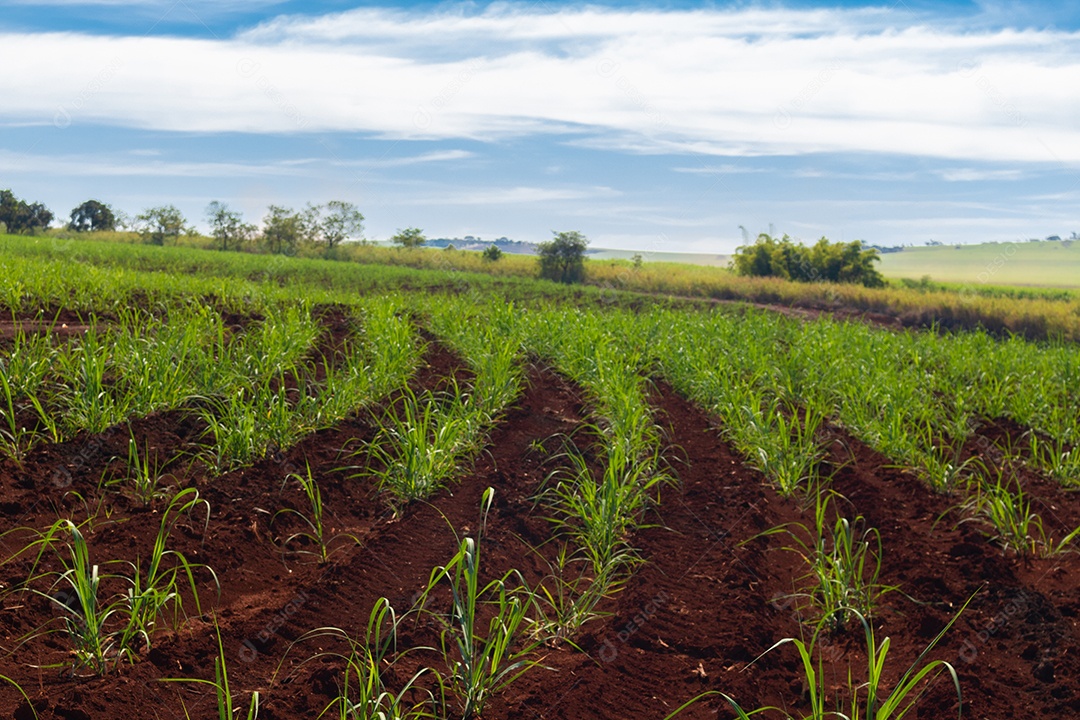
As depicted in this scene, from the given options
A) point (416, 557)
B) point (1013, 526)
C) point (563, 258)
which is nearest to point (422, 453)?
point (416, 557)

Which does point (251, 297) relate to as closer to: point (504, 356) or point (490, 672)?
point (504, 356)

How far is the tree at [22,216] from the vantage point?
5216 cm

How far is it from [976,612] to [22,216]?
209 ft

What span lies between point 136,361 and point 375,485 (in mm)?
2175

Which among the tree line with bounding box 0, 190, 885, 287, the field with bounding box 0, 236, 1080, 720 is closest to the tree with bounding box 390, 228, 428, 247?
the tree line with bounding box 0, 190, 885, 287

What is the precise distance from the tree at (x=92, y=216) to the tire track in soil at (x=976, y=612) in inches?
2663

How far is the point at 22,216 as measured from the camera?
55.1 metres

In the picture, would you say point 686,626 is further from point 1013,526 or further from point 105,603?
point 105,603

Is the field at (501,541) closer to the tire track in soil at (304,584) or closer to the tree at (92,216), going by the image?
the tire track in soil at (304,584)

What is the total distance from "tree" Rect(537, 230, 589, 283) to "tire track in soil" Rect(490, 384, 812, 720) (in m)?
33.1

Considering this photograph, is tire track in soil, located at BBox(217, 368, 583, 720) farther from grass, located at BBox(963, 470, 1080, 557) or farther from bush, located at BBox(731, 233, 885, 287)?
bush, located at BBox(731, 233, 885, 287)

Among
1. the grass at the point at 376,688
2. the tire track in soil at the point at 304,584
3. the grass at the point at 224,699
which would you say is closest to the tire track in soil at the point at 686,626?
the grass at the point at 376,688

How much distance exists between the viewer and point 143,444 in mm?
5270

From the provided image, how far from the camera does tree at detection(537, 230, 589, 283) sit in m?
38.4
